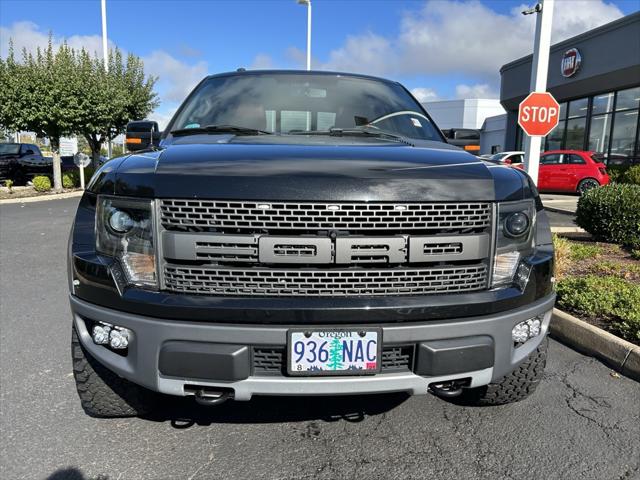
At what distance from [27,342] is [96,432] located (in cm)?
150

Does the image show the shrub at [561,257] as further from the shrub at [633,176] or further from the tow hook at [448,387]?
the shrub at [633,176]

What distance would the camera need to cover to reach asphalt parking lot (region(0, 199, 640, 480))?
2.25 m

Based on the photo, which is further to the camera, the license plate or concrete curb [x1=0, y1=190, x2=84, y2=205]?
concrete curb [x1=0, y1=190, x2=84, y2=205]

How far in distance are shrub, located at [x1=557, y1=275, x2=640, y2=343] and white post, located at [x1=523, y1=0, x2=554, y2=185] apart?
425cm

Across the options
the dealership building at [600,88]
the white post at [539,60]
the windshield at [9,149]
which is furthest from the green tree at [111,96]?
the dealership building at [600,88]

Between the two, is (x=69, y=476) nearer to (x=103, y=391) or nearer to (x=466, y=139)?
(x=103, y=391)

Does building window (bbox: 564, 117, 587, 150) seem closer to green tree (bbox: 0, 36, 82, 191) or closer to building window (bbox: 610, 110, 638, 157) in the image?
building window (bbox: 610, 110, 638, 157)

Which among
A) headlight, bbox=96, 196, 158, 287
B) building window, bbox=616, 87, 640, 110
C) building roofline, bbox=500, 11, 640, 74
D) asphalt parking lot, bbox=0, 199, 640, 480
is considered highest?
building roofline, bbox=500, 11, 640, 74

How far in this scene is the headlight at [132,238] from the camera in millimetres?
2002

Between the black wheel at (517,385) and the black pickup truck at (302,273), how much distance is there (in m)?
0.35

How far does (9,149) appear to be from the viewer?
63.1 feet

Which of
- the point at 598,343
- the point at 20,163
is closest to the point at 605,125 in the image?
the point at 598,343

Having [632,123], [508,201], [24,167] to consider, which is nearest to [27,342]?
[508,201]

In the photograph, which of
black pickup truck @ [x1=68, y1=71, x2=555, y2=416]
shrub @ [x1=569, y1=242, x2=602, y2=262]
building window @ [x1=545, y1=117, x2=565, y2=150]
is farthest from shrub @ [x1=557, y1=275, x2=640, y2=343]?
building window @ [x1=545, y1=117, x2=565, y2=150]
